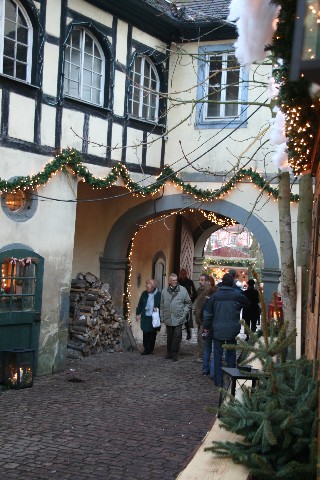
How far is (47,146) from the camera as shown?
11898 millimetres

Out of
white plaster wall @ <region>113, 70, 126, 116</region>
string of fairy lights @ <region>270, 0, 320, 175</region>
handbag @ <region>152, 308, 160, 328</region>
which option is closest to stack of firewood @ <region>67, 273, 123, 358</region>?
handbag @ <region>152, 308, 160, 328</region>

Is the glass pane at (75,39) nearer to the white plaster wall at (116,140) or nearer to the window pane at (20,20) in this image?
the window pane at (20,20)

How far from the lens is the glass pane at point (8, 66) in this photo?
1116cm

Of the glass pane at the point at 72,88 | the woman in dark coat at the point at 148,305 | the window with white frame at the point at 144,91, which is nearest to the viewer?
the glass pane at the point at 72,88

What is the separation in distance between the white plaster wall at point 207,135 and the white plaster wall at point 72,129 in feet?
7.89

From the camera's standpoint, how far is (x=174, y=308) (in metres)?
13.5

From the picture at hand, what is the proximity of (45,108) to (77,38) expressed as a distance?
6.06ft

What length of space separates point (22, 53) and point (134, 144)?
3.28m

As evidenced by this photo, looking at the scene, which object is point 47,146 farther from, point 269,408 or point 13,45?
point 269,408

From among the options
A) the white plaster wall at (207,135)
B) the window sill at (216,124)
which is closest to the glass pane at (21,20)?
the white plaster wall at (207,135)

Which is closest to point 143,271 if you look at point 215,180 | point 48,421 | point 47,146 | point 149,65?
point 215,180

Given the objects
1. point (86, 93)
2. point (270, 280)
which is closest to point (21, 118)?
point (86, 93)

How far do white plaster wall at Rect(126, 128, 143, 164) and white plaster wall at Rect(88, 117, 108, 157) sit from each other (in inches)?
30.4

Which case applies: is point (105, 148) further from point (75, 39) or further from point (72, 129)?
point (75, 39)
